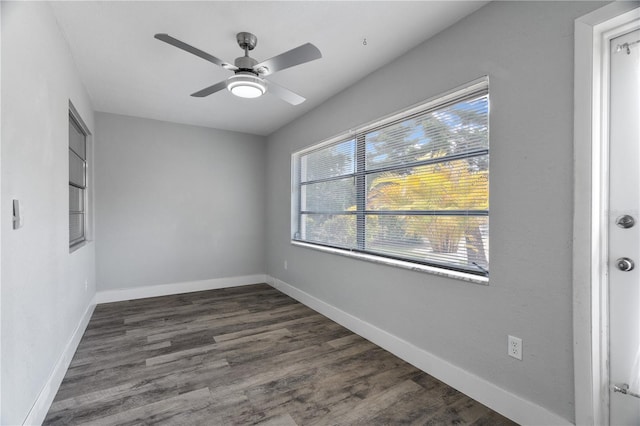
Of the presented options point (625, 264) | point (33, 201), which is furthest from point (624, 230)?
point (33, 201)

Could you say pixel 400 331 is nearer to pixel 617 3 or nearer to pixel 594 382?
pixel 594 382

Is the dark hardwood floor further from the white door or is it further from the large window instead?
the large window

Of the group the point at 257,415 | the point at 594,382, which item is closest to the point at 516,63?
the point at 594,382

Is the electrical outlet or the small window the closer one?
the electrical outlet

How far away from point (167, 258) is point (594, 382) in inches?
183

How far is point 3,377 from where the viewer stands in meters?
1.25

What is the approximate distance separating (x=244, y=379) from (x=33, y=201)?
1739mm

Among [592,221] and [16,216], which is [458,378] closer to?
[592,221]

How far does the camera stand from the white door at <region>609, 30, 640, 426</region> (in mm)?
1354

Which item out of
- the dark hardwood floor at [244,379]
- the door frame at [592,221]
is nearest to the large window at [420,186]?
the door frame at [592,221]

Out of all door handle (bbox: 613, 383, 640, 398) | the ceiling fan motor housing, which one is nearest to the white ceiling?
the ceiling fan motor housing

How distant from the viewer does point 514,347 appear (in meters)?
1.71

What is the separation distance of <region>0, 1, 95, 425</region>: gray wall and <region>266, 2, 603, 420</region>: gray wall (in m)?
2.39

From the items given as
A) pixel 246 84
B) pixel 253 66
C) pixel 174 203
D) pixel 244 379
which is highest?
pixel 253 66
